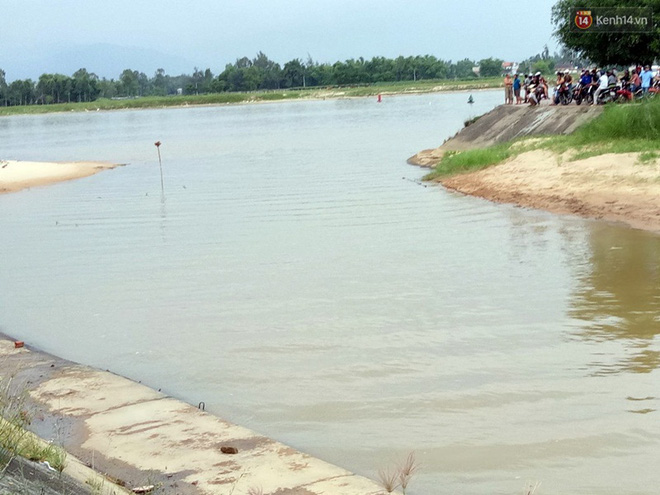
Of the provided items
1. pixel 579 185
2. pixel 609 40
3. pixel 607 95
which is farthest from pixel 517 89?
pixel 579 185

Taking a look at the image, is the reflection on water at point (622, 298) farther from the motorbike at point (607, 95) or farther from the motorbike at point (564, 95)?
the motorbike at point (564, 95)

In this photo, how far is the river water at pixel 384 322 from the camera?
723 cm

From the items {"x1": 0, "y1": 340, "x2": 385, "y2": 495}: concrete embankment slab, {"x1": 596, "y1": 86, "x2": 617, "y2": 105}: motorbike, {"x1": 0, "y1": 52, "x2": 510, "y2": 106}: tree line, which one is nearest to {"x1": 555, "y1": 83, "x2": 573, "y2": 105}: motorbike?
{"x1": 596, "y1": 86, "x2": 617, "y2": 105}: motorbike

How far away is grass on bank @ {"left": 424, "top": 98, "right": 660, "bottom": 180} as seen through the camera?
1958cm

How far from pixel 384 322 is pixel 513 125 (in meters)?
19.2

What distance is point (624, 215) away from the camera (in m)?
16.6

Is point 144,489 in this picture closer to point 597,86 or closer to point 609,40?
point 597,86

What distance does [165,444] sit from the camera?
23.4 ft

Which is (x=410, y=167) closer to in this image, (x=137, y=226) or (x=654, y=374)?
(x=137, y=226)

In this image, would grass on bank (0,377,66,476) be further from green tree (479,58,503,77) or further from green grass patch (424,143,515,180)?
green tree (479,58,503,77)

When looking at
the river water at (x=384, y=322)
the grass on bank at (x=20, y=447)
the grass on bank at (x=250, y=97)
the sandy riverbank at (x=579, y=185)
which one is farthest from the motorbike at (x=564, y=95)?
the grass on bank at (x=250, y=97)

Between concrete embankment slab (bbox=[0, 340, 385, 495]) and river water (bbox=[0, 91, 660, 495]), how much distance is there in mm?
485

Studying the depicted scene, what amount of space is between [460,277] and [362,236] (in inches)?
158

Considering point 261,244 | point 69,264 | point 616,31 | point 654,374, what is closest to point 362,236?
point 261,244
